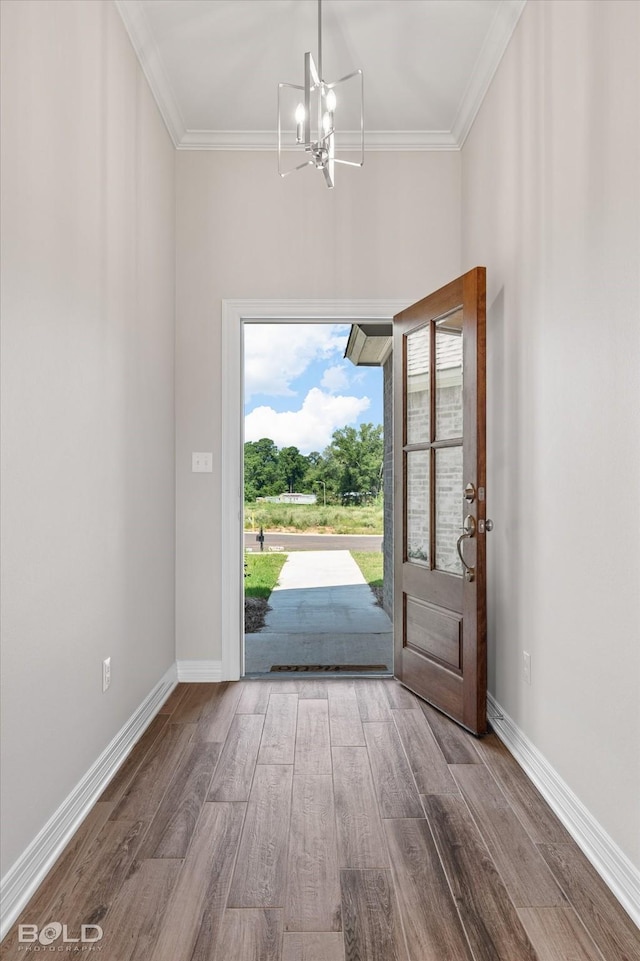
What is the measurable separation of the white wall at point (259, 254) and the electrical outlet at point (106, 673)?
1164mm

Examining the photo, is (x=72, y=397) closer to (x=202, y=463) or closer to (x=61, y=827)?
(x=61, y=827)

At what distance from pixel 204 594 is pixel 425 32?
9.71 ft

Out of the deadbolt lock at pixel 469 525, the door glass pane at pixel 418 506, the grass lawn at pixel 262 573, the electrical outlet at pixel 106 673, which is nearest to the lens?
the electrical outlet at pixel 106 673

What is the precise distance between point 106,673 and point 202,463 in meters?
1.46

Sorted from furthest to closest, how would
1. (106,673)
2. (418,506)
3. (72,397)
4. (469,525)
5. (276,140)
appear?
Answer: (276,140) → (418,506) → (469,525) → (106,673) → (72,397)

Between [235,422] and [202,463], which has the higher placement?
[235,422]

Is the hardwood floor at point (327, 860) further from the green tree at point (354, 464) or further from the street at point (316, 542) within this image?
the green tree at point (354, 464)

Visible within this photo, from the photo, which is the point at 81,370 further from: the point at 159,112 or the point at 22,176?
the point at 159,112

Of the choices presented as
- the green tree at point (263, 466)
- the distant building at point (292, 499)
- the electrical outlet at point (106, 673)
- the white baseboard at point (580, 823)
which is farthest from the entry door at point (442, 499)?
the green tree at point (263, 466)

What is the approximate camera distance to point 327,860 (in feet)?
6.13

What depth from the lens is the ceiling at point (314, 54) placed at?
2.66 metres

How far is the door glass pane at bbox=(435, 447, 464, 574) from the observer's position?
300 centimetres

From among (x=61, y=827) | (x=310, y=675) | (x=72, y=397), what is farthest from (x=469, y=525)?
(x=61, y=827)

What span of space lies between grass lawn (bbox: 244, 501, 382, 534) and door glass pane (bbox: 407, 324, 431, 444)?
248 cm
